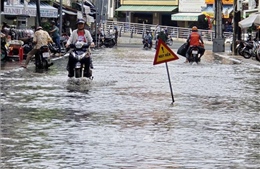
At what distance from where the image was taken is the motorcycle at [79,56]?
23.4 meters

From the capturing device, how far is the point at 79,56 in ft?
76.7

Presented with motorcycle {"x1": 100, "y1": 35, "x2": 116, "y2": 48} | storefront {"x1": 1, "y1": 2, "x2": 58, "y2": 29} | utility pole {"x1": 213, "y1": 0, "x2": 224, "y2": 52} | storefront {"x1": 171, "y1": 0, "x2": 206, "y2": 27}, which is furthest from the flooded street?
storefront {"x1": 171, "y1": 0, "x2": 206, "y2": 27}

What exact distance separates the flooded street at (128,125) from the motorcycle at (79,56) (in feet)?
2.04

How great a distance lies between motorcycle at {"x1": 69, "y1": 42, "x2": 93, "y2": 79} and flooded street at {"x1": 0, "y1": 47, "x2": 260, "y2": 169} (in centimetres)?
62

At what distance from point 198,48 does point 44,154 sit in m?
26.7

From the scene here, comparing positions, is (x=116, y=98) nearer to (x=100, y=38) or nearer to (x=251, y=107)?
(x=251, y=107)

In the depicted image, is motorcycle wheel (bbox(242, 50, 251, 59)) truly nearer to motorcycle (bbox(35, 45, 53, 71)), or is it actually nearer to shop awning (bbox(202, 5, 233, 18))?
motorcycle (bbox(35, 45, 53, 71))

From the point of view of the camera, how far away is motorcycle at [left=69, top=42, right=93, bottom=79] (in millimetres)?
23391

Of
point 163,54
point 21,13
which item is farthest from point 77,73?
point 21,13

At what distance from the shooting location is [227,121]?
46.9 ft

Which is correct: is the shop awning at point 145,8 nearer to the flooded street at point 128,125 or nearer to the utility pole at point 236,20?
the utility pole at point 236,20

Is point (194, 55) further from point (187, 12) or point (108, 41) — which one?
point (187, 12)

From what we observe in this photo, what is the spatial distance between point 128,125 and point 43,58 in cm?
1632

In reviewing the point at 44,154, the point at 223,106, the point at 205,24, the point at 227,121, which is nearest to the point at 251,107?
the point at 223,106
